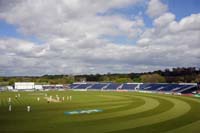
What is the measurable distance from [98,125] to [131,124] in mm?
3831

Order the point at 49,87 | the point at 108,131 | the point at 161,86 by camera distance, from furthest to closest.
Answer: the point at 49,87 → the point at 161,86 → the point at 108,131

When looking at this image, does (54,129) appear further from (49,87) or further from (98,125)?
(49,87)

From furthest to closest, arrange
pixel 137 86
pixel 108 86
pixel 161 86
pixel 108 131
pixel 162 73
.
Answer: pixel 162 73 → pixel 108 86 → pixel 137 86 → pixel 161 86 → pixel 108 131

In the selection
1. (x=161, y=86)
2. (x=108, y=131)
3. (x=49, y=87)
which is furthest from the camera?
(x=49, y=87)

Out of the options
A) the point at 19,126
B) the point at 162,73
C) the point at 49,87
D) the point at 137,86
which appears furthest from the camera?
the point at 162,73

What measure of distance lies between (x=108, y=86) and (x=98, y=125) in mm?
99522

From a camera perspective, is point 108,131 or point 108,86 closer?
point 108,131

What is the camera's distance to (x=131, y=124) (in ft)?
98.6

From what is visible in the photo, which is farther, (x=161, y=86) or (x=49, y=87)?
(x=49, y=87)

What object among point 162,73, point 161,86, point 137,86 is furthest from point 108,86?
point 162,73

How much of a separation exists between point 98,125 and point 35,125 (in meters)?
7.13

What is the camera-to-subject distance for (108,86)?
5074 inches

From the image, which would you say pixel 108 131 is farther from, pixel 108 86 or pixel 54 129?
pixel 108 86

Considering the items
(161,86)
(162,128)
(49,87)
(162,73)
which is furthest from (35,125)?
(162,73)
